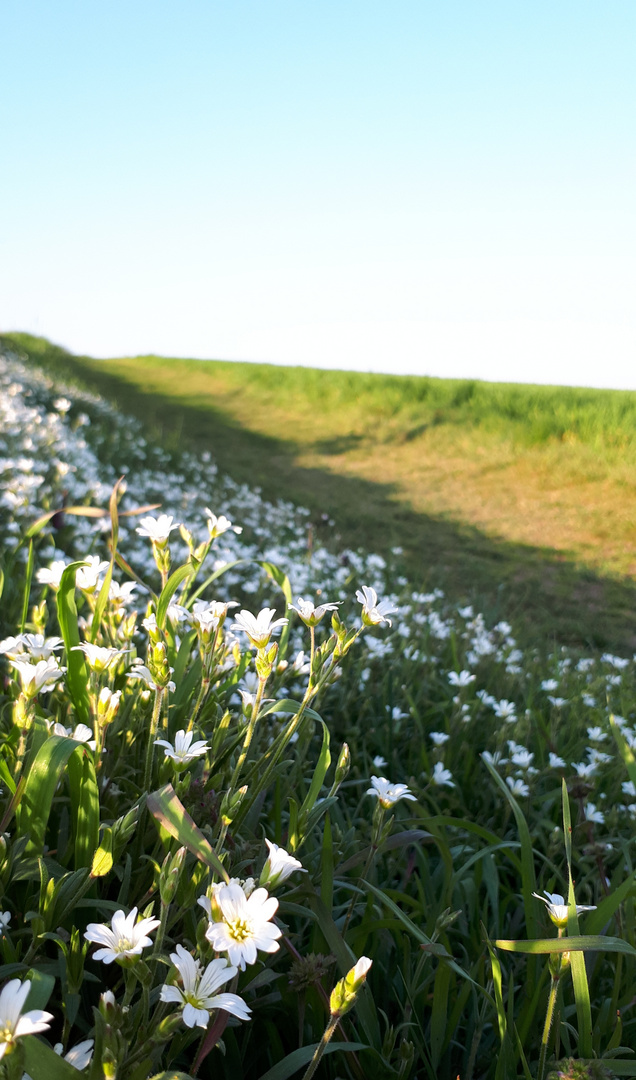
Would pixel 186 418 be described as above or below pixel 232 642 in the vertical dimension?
above

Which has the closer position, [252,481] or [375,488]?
[252,481]

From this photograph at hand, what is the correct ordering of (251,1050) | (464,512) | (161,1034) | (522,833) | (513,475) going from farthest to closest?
(513,475), (464,512), (522,833), (251,1050), (161,1034)

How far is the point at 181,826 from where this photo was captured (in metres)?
0.95

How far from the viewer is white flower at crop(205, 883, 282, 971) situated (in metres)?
0.82

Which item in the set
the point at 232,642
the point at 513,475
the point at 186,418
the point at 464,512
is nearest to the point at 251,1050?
the point at 232,642

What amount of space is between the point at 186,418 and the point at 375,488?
6.59m

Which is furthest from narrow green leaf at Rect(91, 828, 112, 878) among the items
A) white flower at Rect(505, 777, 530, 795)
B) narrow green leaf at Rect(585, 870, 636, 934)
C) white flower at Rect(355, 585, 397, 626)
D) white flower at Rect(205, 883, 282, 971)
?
white flower at Rect(505, 777, 530, 795)

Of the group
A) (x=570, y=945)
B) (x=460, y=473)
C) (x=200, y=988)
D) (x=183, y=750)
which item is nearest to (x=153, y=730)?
(x=183, y=750)

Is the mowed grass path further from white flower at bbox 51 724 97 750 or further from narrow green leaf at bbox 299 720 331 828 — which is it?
white flower at bbox 51 724 97 750

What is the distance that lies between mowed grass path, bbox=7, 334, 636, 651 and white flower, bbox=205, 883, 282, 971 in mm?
3763

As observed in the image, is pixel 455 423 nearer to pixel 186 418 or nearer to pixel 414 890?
pixel 186 418

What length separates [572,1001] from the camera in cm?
162

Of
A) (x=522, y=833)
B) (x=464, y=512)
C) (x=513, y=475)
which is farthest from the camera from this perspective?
(x=513, y=475)

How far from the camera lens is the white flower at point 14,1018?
694 mm
